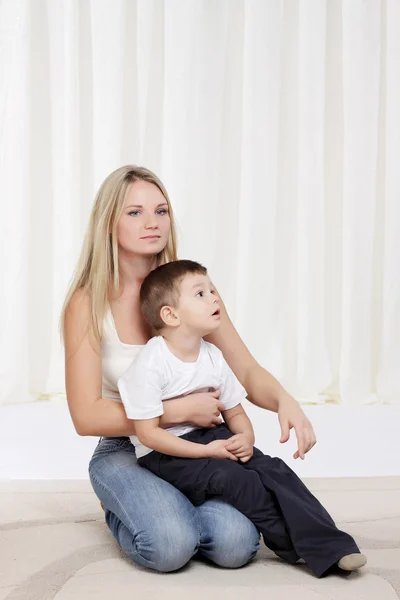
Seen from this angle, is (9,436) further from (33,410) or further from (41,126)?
(41,126)

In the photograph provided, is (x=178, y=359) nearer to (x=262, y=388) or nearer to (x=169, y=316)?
(x=169, y=316)

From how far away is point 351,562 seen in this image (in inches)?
56.7

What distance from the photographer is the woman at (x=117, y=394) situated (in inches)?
60.9

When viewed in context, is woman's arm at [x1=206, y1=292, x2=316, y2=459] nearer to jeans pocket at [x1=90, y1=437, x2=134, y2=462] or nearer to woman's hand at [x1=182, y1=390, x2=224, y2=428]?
woman's hand at [x1=182, y1=390, x2=224, y2=428]

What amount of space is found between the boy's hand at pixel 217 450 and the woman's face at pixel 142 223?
1.47 ft

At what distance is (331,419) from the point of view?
3240 millimetres

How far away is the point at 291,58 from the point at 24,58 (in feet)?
3.71

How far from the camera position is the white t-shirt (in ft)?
5.24

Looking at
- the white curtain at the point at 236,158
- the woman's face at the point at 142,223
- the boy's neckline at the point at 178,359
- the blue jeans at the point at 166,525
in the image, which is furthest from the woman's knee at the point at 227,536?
the white curtain at the point at 236,158

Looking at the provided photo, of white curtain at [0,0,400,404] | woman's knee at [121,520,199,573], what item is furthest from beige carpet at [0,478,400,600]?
white curtain at [0,0,400,404]

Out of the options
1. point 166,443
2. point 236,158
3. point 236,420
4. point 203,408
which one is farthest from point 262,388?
point 236,158

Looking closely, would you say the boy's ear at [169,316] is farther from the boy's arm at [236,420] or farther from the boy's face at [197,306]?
the boy's arm at [236,420]

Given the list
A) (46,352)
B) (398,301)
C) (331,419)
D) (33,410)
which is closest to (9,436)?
(33,410)

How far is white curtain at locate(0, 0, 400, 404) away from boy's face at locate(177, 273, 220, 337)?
6.18ft
